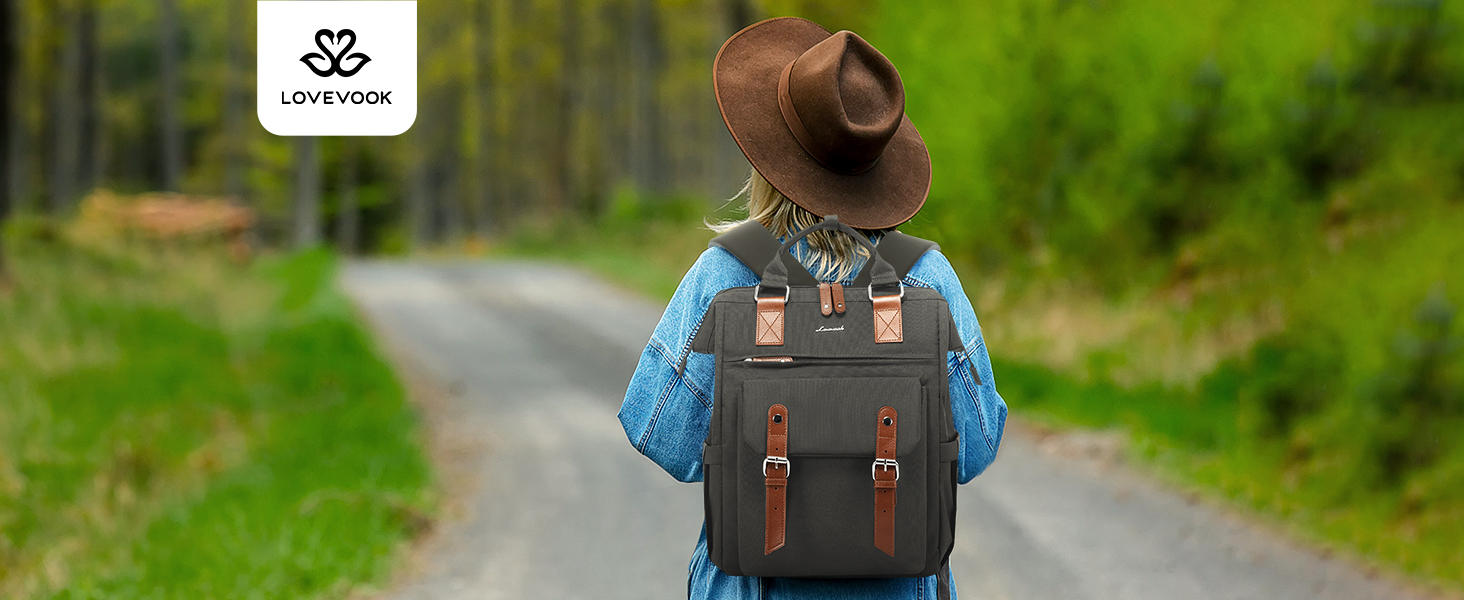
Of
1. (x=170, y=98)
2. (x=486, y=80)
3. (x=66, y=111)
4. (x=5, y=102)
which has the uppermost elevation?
(x=486, y=80)

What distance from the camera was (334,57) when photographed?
6500 mm

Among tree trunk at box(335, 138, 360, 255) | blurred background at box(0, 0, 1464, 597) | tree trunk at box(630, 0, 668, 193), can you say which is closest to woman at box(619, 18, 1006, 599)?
blurred background at box(0, 0, 1464, 597)

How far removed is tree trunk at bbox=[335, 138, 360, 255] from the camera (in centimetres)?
3871

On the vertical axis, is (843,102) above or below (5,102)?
below

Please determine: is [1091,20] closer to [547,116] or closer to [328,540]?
[328,540]

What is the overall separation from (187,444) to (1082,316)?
7961 mm

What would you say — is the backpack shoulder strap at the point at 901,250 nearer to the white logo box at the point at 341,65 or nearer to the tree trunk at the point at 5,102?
the white logo box at the point at 341,65

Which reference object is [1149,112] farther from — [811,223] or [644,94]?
[644,94]

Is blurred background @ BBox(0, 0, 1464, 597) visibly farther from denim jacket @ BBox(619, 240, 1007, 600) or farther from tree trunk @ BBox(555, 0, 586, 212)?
tree trunk @ BBox(555, 0, 586, 212)

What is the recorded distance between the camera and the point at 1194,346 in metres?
9.27

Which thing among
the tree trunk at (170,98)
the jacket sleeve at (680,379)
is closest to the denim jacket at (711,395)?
the jacket sleeve at (680,379)

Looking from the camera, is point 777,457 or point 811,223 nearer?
point 777,457

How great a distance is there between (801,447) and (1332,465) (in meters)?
5.96

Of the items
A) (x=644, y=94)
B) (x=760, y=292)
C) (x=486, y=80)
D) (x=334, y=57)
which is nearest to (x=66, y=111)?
(x=486, y=80)
